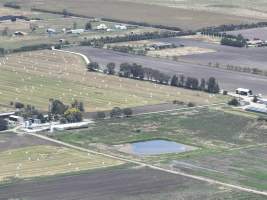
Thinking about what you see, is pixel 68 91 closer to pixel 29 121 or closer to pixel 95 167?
pixel 29 121

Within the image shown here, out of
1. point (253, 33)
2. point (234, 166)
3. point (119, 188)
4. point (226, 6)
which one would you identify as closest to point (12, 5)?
point (226, 6)

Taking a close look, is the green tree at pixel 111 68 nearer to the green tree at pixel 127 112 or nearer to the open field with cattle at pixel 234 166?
the green tree at pixel 127 112

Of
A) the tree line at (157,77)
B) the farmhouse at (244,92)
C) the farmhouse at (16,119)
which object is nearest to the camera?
the farmhouse at (16,119)

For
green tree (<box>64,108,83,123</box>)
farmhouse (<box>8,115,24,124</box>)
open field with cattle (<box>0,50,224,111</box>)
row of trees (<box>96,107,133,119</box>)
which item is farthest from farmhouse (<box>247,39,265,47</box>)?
farmhouse (<box>8,115,24,124</box>)

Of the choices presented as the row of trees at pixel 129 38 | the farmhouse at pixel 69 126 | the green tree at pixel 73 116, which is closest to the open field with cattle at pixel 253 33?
the row of trees at pixel 129 38

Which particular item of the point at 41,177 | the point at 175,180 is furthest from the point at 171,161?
the point at 41,177

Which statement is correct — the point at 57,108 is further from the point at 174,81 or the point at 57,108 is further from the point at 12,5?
the point at 12,5
